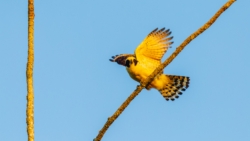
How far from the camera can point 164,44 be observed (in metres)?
8.55

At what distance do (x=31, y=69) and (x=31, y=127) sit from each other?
32 cm

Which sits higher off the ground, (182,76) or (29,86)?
(182,76)

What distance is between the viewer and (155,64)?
838 cm

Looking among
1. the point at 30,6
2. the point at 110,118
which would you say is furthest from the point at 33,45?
the point at 110,118

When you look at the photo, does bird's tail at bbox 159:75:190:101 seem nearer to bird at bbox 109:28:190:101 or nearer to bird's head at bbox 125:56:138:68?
bird at bbox 109:28:190:101

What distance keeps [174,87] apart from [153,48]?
41.5 inches

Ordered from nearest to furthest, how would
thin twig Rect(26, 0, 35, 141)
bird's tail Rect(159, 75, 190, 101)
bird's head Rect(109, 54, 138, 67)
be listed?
thin twig Rect(26, 0, 35, 141)
bird's head Rect(109, 54, 138, 67)
bird's tail Rect(159, 75, 190, 101)

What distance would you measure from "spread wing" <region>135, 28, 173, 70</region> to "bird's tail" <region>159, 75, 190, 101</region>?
823mm

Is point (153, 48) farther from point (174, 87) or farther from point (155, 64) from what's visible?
point (174, 87)

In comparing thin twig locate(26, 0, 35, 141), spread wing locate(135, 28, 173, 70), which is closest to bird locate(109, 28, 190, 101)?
spread wing locate(135, 28, 173, 70)

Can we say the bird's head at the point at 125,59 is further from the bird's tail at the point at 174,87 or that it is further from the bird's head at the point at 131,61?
the bird's tail at the point at 174,87

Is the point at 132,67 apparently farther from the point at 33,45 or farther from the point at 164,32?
the point at 33,45

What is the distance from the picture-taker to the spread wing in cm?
832

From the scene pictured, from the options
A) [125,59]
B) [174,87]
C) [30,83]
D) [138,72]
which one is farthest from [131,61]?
[30,83]
